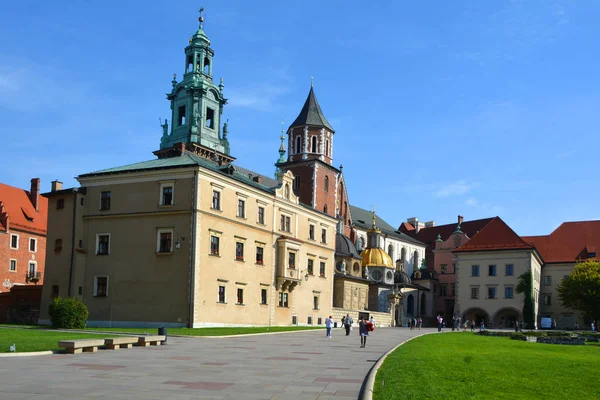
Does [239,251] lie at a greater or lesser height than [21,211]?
lesser

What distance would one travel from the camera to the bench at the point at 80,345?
23.6 metres

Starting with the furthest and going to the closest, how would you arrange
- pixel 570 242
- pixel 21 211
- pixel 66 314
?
pixel 570 242 → pixel 21 211 → pixel 66 314

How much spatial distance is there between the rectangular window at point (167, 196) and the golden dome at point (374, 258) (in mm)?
48698

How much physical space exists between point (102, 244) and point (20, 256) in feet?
88.3

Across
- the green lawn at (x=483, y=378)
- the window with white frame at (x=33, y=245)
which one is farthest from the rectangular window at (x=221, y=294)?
the window with white frame at (x=33, y=245)

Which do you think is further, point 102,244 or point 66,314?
point 102,244

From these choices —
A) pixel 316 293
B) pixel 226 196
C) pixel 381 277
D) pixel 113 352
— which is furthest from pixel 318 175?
pixel 113 352

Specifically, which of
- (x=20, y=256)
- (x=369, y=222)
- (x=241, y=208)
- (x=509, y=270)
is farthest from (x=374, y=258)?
(x=20, y=256)

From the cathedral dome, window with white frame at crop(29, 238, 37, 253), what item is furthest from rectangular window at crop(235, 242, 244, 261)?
the cathedral dome

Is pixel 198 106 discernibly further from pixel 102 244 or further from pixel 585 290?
pixel 585 290

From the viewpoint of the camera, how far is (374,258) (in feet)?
312

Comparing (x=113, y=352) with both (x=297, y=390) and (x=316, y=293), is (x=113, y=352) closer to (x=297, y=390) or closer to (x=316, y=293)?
(x=297, y=390)

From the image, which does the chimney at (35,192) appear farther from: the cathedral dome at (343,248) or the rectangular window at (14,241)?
the cathedral dome at (343,248)

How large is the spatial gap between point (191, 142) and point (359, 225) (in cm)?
3803
